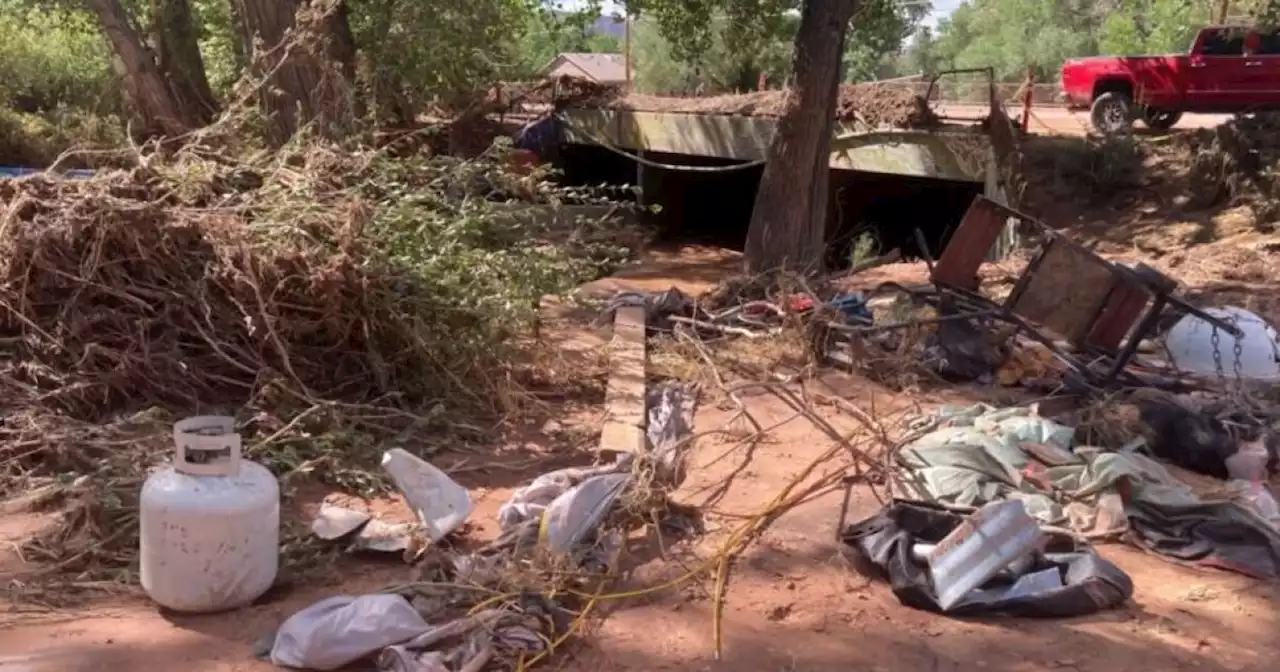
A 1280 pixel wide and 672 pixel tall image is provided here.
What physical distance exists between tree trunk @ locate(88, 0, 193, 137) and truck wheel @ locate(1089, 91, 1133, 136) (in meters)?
12.5

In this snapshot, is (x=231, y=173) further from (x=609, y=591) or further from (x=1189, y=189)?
(x=1189, y=189)

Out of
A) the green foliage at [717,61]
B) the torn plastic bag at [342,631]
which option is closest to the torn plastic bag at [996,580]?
the torn plastic bag at [342,631]

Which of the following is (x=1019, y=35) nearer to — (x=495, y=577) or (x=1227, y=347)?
(x=1227, y=347)

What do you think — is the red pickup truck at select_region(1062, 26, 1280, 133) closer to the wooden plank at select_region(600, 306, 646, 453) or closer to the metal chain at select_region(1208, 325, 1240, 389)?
the metal chain at select_region(1208, 325, 1240, 389)

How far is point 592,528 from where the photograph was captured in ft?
14.3

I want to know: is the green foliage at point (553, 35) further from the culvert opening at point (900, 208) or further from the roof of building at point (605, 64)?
the roof of building at point (605, 64)

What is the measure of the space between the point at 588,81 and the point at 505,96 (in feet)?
5.57

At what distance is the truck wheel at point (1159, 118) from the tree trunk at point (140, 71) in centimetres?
1330

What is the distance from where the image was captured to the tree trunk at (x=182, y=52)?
13.3m

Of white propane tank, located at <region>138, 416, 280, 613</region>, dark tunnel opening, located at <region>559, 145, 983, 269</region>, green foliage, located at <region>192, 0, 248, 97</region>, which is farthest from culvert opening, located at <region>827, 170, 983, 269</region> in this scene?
white propane tank, located at <region>138, 416, 280, 613</region>

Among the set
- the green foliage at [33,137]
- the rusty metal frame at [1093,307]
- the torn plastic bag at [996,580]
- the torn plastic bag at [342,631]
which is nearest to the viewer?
the torn plastic bag at [342,631]

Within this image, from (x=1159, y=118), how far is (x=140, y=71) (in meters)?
14.0

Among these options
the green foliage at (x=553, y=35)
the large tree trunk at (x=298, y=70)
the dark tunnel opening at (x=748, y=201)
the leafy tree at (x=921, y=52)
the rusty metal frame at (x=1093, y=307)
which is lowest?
the dark tunnel opening at (x=748, y=201)

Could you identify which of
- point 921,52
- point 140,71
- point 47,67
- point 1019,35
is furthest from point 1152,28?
point 140,71
